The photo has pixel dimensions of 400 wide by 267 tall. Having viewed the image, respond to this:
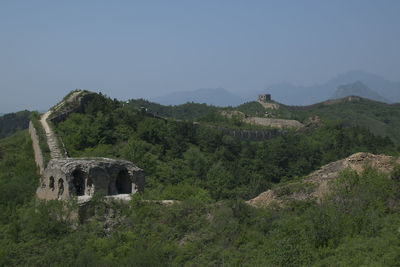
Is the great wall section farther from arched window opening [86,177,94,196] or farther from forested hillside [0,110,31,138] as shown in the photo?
forested hillside [0,110,31,138]

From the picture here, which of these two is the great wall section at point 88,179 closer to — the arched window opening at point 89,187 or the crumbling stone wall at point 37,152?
the arched window opening at point 89,187

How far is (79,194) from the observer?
1994cm

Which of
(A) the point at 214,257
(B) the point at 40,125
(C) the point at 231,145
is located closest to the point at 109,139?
(B) the point at 40,125

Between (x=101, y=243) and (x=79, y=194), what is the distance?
5.24 meters

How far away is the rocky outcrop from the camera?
1769 cm

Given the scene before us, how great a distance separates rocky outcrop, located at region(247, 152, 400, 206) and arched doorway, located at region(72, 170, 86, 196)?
707cm

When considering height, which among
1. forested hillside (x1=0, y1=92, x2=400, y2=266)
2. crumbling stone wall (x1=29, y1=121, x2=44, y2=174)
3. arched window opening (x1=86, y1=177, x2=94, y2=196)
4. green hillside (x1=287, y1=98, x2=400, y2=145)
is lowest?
forested hillside (x1=0, y1=92, x2=400, y2=266)

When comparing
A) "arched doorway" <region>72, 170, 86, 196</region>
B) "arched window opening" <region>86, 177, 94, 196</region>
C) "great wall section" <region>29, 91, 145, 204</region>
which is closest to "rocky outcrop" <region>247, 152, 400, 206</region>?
"great wall section" <region>29, 91, 145, 204</region>

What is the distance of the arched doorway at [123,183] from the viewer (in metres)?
21.3

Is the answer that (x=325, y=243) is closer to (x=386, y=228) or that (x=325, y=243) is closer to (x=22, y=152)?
(x=386, y=228)

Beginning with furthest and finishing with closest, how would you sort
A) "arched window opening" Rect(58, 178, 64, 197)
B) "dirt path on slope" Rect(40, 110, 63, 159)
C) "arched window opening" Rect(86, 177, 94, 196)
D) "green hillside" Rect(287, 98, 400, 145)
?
"green hillside" Rect(287, 98, 400, 145)
"dirt path on slope" Rect(40, 110, 63, 159)
"arched window opening" Rect(86, 177, 94, 196)
"arched window opening" Rect(58, 178, 64, 197)

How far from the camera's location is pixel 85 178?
65.0ft

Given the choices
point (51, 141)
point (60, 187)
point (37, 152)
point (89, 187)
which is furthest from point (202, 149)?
point (60, 187)

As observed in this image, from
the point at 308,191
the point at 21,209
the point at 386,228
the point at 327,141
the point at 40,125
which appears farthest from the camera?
the point at 327,141
